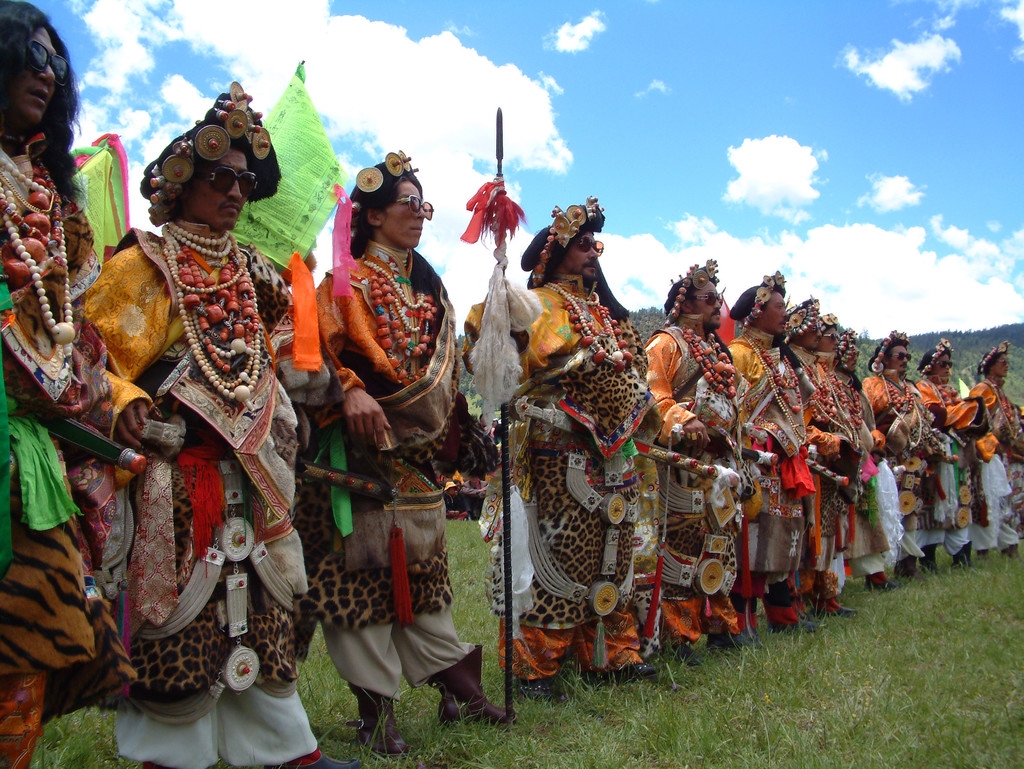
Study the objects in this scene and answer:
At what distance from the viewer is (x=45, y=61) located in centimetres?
241

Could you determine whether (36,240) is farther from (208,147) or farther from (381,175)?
(381,175)

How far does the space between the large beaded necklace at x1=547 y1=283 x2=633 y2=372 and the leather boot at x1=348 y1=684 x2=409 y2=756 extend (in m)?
2.09

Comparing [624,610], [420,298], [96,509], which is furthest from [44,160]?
[624,610]

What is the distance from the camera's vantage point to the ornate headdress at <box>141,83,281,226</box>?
3096mm

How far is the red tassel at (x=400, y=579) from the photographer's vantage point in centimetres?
376

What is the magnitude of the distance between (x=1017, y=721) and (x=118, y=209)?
461 cm

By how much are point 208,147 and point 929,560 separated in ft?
30.7

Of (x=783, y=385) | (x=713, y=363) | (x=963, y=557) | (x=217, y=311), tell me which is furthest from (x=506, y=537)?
(x=963, y=557)

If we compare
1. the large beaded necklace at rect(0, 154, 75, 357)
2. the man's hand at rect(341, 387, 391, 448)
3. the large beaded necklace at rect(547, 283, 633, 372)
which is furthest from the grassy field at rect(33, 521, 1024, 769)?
the large beaded necklace at rect(0, 154, 75, 357)

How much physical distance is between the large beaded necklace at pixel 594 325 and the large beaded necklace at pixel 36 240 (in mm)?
2863

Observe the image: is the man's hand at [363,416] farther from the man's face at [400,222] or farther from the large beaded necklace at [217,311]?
the man's face at [400,222]

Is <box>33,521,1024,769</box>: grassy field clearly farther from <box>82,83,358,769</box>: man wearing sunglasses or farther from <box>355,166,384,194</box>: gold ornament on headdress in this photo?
<box>355,166,384,194</box>: gold ornament on headdress

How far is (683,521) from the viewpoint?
223 inches

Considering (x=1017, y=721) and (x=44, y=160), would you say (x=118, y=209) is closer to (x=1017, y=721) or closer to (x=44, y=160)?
(x=44, y=160)
